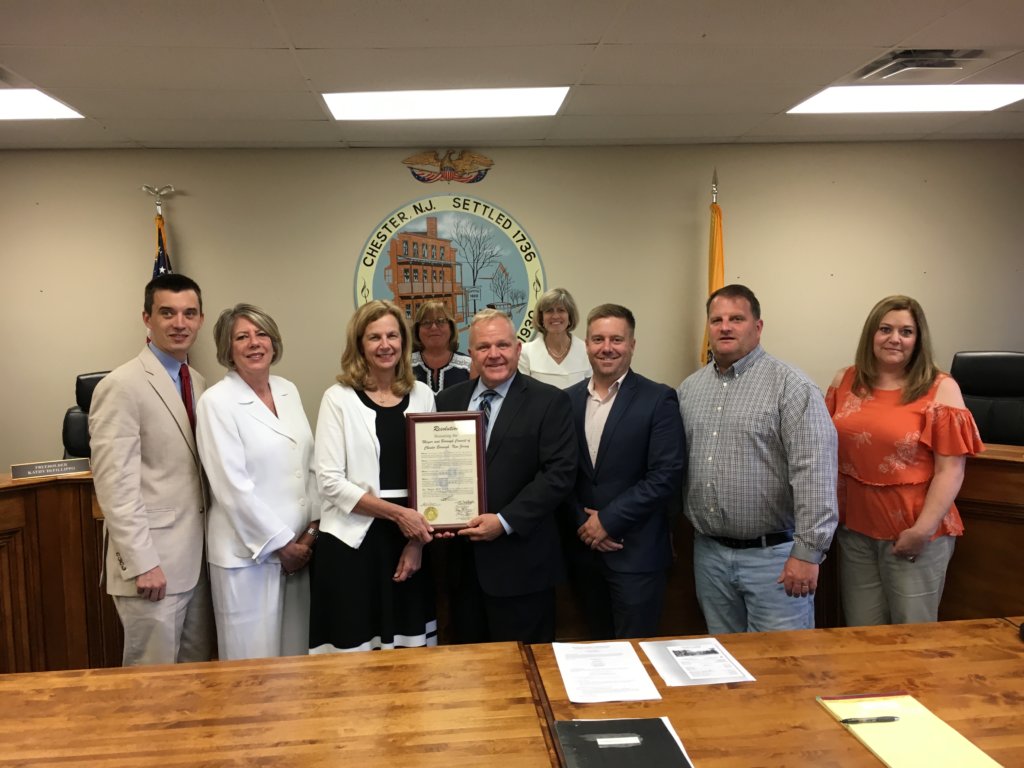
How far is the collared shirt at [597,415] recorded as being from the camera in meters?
2.49

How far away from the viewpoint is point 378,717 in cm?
138

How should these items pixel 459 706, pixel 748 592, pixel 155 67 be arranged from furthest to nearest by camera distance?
pixel 155 67 → pixel 748 592 → pixel 459 706

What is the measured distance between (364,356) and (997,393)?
3.84 meters

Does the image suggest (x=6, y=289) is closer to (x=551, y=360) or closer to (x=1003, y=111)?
(x=551, y=360)

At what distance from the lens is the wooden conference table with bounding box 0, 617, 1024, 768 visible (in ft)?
4.14

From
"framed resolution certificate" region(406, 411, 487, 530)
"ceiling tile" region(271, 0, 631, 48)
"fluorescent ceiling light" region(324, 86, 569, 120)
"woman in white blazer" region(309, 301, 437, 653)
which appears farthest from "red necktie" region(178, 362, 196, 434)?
"fluorescent ceiling light" region(324, 86, 569, 120)

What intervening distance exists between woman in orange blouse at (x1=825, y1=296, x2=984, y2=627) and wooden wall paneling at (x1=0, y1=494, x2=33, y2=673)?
3.35m

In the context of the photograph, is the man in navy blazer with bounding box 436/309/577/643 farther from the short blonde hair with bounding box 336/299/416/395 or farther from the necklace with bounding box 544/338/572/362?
the necklace with bounding box 544/338/572/362

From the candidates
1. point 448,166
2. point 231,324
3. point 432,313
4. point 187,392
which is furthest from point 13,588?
point 448,166

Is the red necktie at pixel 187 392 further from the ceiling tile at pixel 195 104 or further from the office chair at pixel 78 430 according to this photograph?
the ceiling tile at pixel 195 104

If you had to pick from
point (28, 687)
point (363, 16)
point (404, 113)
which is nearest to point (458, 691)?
point (28, 687)

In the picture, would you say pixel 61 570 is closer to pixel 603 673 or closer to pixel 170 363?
pixel 170 363

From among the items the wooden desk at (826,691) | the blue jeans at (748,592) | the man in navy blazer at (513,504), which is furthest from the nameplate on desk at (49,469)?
the blue jeans at (748,592)

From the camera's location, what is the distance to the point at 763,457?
2.33 meters
